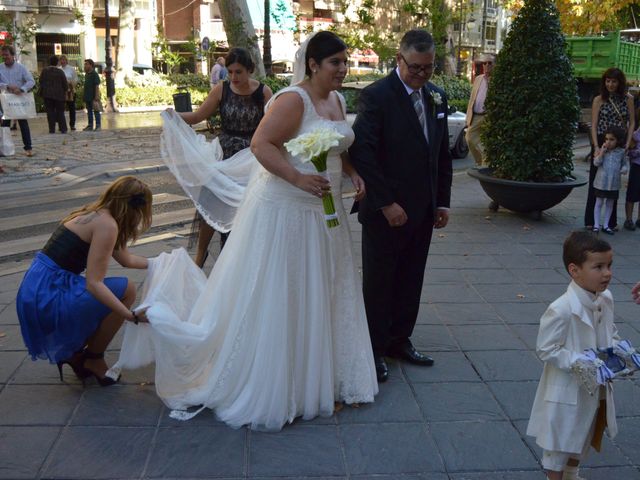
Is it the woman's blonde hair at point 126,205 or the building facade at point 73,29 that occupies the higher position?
the building facade at point 73,29

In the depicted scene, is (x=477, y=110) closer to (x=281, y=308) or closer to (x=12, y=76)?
(x=281, y=308)

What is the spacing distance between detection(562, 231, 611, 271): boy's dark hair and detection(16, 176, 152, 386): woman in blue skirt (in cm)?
218

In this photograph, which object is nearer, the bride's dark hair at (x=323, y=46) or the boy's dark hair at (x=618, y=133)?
the bride's dark hair at (x=323, y=46)

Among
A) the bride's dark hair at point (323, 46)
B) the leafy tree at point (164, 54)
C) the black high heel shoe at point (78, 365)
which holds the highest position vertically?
the leafy tree at point (164, 54)

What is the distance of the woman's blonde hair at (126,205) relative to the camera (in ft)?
12.8

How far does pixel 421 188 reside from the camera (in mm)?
4215

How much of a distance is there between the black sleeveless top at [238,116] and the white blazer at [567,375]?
3.56 metres

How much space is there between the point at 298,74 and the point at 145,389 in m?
1.97

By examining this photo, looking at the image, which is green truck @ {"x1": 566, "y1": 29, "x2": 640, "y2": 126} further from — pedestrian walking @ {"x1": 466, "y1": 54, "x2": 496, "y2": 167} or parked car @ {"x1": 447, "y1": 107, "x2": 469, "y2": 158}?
pedestrian walking @ {"x1": 466, "y1": 54, "x2": 496, "y2": 167}

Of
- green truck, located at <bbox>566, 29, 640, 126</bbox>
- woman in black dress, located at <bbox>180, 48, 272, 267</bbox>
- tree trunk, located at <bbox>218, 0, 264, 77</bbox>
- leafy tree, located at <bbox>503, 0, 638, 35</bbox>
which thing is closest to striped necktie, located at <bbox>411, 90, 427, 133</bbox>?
woman in black dress, located at <bbox>180, 48, 272, 267</bbox>

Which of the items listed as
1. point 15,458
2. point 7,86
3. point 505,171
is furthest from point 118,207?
point 7,86

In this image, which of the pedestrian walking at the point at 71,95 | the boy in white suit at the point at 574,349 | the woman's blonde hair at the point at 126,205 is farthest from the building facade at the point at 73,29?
the boy in white suit at the point at 574,349

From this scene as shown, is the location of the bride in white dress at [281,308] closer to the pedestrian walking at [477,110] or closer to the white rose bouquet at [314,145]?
the white rose bouquet at [314,145]

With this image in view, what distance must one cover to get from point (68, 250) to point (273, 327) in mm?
1234
